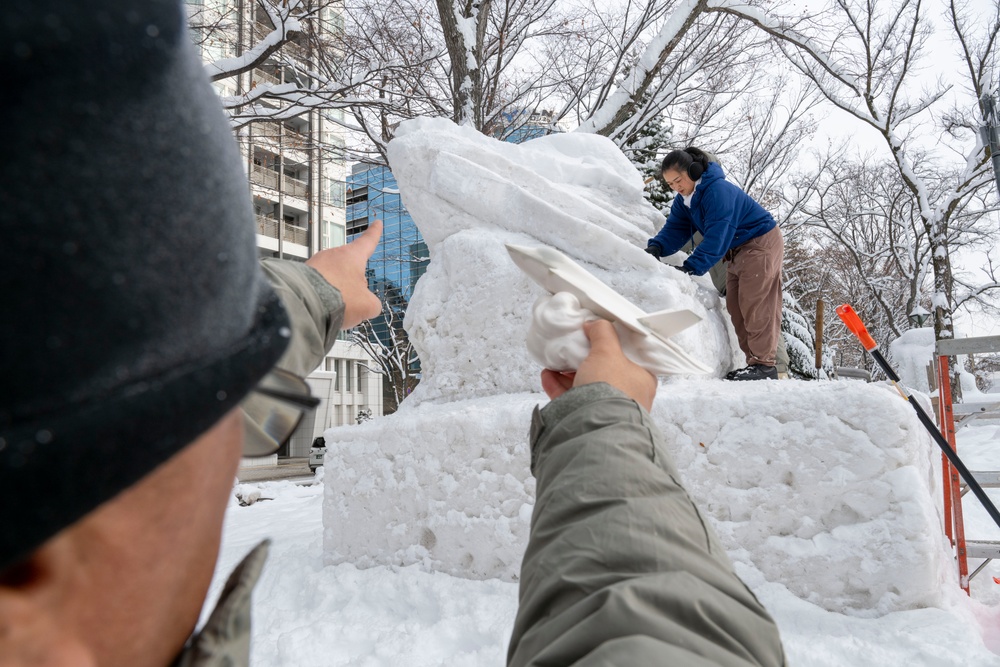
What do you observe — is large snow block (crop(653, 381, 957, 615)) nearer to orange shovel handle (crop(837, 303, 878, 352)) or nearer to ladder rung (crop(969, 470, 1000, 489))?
orange shovel handle (crop(837, 303, 878, 352))

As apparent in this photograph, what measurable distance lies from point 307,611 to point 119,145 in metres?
3.26

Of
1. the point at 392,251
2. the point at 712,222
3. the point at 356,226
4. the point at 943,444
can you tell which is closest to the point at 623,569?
the point at 943,444

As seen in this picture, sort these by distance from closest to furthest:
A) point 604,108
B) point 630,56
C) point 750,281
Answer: point 750,281
point 604,108
point 630,56

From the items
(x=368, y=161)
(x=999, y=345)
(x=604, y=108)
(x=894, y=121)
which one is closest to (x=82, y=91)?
(x=999, y=345)

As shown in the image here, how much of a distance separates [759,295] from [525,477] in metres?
1.95

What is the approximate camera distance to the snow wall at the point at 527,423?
8.21ft

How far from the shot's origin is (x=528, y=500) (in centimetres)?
298

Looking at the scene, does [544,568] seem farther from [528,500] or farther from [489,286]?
[489,286]

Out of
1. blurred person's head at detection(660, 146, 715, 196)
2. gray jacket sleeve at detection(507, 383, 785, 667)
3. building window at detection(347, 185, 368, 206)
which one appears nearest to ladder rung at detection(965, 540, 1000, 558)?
blurred person's head at detection(660, 146, 715, 196)

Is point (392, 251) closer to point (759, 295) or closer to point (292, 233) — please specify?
point (292, 233)

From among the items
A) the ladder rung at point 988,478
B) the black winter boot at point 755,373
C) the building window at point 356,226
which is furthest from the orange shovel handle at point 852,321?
the building window at point 356,226

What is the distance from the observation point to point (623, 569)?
2.54ft

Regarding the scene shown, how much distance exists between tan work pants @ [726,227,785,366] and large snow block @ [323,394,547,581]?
152cm

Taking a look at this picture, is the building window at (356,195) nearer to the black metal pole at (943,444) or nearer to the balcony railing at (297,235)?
the balcony railing at (297,235)
